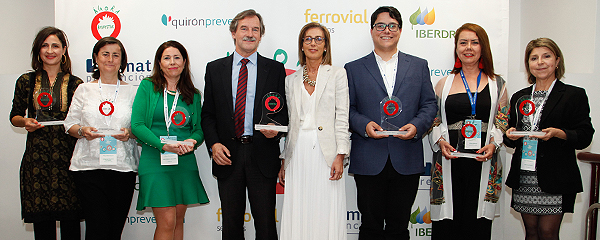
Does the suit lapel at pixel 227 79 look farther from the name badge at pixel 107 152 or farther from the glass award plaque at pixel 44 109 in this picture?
the glass award plaque at pixel 44 109

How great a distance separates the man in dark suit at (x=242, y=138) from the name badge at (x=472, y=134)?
1.35 metres

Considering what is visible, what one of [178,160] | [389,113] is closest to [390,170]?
[389,113]

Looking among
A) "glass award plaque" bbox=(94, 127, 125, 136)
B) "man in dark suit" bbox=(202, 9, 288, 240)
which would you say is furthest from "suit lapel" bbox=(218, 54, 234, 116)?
"glass award plaque" bbox=(94, 127, 125, 136)

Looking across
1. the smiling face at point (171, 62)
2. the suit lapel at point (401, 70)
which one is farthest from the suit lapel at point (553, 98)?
the smiling face at point (171, 62)

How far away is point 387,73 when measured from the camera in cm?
279

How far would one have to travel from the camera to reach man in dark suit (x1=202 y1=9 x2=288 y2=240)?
8.79 ft

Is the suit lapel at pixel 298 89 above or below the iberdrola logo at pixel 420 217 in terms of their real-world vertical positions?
above

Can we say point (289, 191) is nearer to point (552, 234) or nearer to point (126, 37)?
point (552, 234)

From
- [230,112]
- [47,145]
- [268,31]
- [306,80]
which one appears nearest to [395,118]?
[306,80]

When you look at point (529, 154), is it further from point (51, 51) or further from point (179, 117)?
point (51, 51)

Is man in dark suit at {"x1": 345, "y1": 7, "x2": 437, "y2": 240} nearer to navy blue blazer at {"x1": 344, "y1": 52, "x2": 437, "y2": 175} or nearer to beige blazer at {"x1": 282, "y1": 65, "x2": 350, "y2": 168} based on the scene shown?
navy blue blazer at {"x1": 344, "y1": 52, "x2": 437, "y2": 175}

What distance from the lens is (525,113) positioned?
8.58ft

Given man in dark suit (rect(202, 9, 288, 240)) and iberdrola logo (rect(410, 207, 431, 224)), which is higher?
man in dark suit (rect(202, 9, 288, 240))

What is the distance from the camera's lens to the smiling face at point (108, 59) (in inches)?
113
